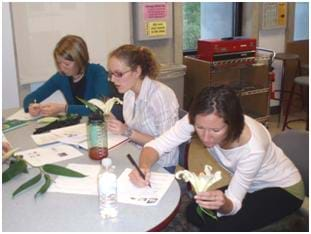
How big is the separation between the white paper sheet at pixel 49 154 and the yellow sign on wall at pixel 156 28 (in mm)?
1960

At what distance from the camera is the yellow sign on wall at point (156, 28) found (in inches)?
148

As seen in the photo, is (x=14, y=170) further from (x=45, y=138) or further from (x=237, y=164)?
(x=237, y=164)

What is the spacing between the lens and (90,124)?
6.28 ft

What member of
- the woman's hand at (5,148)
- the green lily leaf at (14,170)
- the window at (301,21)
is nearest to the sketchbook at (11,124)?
the woman's hand at (5,148)

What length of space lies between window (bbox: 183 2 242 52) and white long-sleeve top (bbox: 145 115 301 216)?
249cm

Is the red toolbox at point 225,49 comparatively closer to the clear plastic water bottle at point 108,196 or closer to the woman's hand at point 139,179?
the woman's hand at point 139,179

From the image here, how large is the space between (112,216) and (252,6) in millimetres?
3459

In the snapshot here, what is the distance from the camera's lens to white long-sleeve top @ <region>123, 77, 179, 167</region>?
212cm

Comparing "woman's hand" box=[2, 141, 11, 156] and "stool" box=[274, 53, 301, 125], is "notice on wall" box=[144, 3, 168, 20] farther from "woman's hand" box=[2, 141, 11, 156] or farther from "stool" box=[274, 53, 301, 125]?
"woman's hand" box=[2, 141, 11, 156]

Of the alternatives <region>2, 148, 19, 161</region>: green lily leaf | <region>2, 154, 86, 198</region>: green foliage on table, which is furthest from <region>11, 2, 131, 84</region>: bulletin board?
<region>2, 154, 86, 198</region>: green foliage on table

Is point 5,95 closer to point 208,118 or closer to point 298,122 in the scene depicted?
point 208,118

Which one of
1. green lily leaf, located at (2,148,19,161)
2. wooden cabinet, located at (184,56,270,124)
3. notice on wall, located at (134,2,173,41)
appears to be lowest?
wooden cabinet, located at (184,56,270,124)

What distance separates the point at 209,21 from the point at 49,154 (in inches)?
113

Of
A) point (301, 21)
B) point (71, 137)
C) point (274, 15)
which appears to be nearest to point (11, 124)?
point (71, 137)
